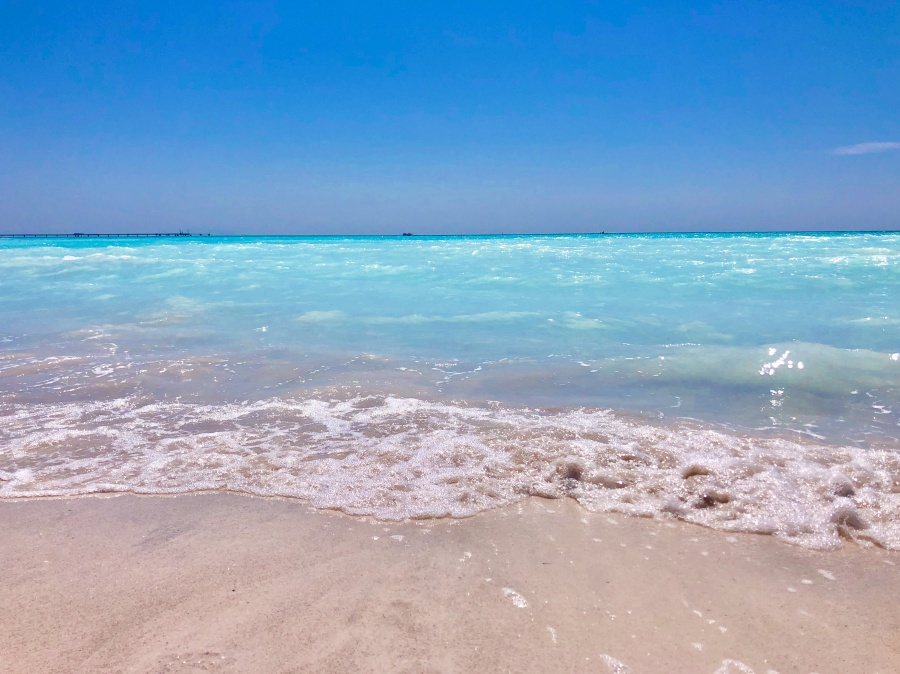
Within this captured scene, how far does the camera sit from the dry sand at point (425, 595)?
6.08 ft

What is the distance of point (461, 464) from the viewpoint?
343cm

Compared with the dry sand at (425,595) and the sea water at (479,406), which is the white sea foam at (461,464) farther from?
the dry sand at (425,595)

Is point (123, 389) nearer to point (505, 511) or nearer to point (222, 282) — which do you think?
point (505, 511)

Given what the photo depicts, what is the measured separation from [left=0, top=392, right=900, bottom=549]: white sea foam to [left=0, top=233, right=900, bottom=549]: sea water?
2 centimetres

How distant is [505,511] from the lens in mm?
2871

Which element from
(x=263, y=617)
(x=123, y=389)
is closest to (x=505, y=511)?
(x=263, y=617)

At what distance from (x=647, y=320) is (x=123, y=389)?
7.23 m

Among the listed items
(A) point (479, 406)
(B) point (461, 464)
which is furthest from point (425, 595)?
(A) point (479, 406)

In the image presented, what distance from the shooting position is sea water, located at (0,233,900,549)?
3082 millimetres

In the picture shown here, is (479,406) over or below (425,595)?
over

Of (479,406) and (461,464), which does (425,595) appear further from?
(479,406)

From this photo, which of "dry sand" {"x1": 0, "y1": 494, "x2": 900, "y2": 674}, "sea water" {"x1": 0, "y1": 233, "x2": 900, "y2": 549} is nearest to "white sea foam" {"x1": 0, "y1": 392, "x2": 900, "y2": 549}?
"sea water" {"x1": 0, "y1": 233, "x2": 900, "y2": 549}

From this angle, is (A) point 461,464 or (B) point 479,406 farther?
(B) point 479,406

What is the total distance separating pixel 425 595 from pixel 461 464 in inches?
50.6
